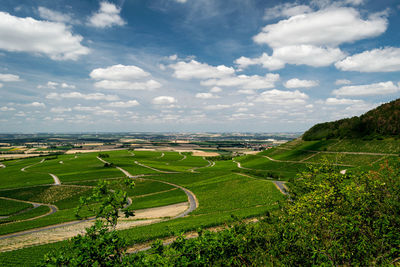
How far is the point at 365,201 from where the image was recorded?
1585 centimetres

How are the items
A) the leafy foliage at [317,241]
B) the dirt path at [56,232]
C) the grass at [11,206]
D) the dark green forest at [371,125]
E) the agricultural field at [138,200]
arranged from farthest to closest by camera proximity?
the dark green forest at [371,125] < the grass at [11,206] < the agricultural field at [138,200] < the dirt path at [56,232] < the leafy foliage at [317,241]

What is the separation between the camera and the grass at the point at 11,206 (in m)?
61.7

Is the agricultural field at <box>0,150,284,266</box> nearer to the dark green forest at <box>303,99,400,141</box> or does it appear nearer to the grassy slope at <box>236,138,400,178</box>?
the grassy slope at <box>236,138,400,178</box>

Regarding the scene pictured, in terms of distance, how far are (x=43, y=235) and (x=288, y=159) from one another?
117 metres

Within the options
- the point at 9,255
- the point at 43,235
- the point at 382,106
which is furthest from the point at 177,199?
the point at 382,106

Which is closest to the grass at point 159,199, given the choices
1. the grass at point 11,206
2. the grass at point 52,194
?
the grass at point 52,194

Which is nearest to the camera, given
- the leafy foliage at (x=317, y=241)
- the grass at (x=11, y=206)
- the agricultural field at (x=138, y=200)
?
the leafy foliage at (x=317, y=241)

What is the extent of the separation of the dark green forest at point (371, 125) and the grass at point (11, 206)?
506 feet

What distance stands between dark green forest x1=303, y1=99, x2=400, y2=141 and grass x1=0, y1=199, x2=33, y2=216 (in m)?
154

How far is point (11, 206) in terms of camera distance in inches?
2630

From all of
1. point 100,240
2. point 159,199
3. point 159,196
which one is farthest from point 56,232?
point 100,240

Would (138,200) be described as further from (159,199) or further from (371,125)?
(371,125)

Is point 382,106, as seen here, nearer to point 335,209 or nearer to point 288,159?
point 288,159

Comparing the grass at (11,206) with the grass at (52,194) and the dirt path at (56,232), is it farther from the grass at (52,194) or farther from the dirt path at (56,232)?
the dirt path at (56,232)
